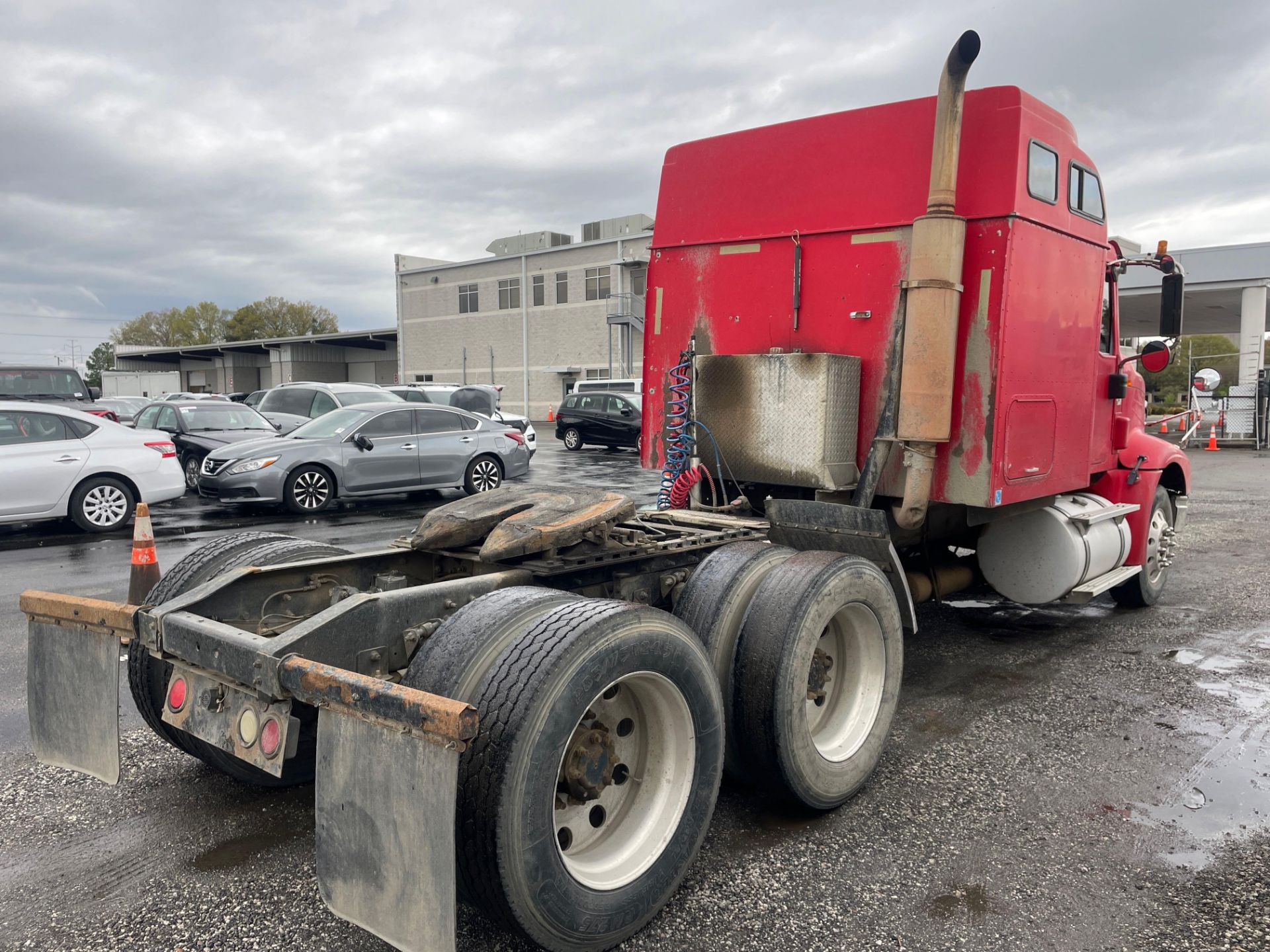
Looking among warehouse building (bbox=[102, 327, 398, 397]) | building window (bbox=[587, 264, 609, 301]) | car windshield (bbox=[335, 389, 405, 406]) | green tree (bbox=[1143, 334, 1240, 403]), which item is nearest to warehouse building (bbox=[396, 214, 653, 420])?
building window (bbox=[587, 264, 609, 301])

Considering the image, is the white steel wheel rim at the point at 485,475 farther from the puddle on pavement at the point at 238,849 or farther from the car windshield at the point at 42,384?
the puddle on pavement at the point at 238,849

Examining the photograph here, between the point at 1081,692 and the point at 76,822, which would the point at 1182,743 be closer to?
the point at 1081,692

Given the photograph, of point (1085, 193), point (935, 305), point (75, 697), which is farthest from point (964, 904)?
point (1085, 193)

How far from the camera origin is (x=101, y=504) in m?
10.5

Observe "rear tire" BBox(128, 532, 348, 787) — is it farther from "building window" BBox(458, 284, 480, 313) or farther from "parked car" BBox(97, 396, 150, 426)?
"building window" BBox(458, 284, 480, 313)

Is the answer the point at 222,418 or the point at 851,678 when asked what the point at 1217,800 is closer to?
the point at 851,678

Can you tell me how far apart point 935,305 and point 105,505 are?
9.80 meters

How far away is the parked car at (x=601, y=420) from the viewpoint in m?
23.9

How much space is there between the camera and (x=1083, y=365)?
5602 millimetres

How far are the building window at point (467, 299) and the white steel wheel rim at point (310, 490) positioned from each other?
43939 millimetres

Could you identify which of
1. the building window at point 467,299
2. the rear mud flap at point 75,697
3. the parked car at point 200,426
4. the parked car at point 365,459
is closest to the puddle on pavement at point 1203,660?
the rear mud flap at point 75,697

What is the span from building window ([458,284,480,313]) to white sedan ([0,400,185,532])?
45255mm

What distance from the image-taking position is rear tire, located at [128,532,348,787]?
3418 mm

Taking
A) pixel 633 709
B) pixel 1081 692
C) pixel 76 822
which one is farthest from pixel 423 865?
pixel 1081 692
